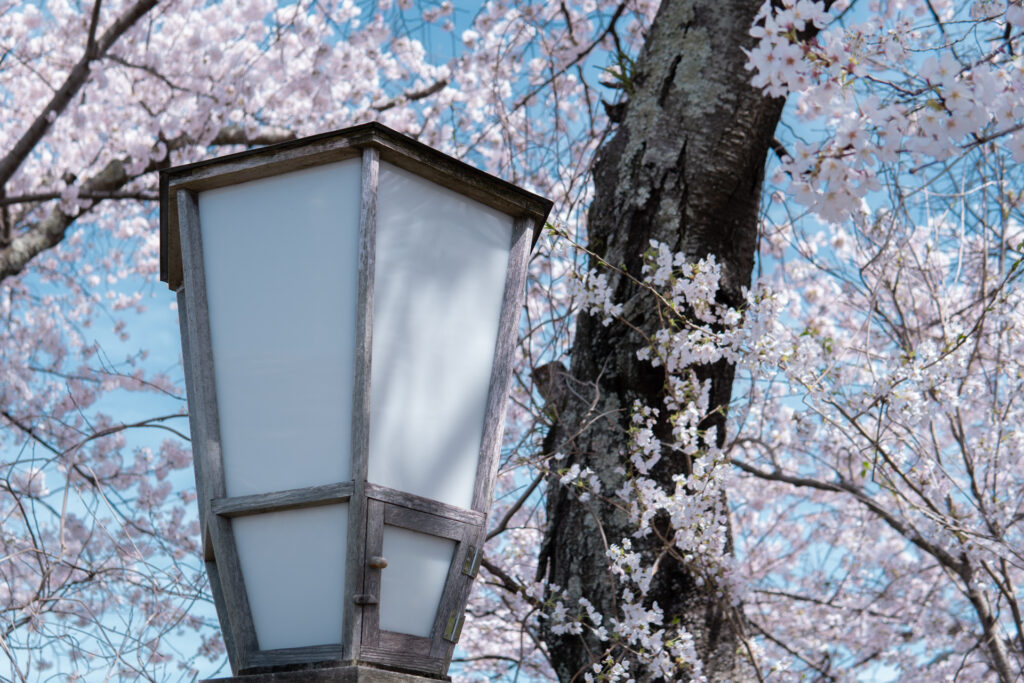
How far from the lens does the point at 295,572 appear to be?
3.51 feet

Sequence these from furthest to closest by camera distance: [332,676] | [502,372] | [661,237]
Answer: [661,237], [502,372], [332,676]

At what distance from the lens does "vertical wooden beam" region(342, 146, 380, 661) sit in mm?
1010

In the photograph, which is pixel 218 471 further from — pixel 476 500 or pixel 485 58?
pixel 485 58

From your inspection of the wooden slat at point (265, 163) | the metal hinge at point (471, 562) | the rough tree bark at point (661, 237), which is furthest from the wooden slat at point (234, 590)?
the rough tree bark at point (661, 237)

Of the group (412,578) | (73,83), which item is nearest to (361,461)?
(412,578)

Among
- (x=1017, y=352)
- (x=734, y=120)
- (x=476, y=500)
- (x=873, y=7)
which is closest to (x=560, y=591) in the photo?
(x=476, y=500)

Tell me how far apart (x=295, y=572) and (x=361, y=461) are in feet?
0.56

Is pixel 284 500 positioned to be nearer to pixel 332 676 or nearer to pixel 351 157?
pixel 332 676

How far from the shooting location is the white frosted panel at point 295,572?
104 cm

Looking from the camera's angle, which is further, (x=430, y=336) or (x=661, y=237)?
(x=661, y=237)

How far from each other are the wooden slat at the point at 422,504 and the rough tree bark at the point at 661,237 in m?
0.86

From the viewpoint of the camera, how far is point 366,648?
1.01 metres

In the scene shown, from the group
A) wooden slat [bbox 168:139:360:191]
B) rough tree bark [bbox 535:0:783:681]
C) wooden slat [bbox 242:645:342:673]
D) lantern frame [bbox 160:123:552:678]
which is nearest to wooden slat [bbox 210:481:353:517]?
lantern frame [bbox 160:123:552:678]

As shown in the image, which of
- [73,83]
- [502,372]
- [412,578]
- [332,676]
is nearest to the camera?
[332,676]
